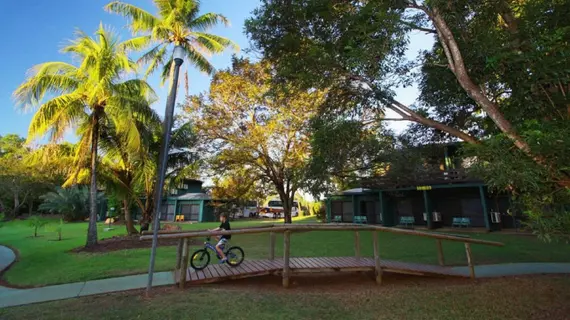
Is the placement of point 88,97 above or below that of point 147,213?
above

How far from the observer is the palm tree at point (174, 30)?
1273 cm

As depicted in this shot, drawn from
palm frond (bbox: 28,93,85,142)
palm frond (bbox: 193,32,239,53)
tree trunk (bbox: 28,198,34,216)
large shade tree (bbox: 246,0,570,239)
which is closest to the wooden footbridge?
large shade tree (bbox: 246,0,570,239)

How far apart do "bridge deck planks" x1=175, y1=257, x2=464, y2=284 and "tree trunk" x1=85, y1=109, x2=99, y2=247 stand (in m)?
7.11

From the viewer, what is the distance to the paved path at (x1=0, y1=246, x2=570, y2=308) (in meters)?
5.14

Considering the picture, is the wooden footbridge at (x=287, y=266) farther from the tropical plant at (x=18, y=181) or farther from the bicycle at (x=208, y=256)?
the tropical plant at (x=18, y=181)

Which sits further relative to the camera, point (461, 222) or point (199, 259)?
point (461, 222)

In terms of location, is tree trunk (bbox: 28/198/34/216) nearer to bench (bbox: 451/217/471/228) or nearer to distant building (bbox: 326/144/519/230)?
distant building (bbox: 326/144/519/230)

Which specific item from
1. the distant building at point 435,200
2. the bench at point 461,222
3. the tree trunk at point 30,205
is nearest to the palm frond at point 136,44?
the distant building at point 435,200

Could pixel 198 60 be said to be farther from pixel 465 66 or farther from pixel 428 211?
pixel 428 211

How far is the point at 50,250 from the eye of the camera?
1094 centimetres

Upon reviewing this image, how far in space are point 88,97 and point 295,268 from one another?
35.6 ft

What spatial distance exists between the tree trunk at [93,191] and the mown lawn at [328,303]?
728cm

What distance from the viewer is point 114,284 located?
19.3ft

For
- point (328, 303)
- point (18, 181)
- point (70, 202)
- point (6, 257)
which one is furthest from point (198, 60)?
point (18, 181)
